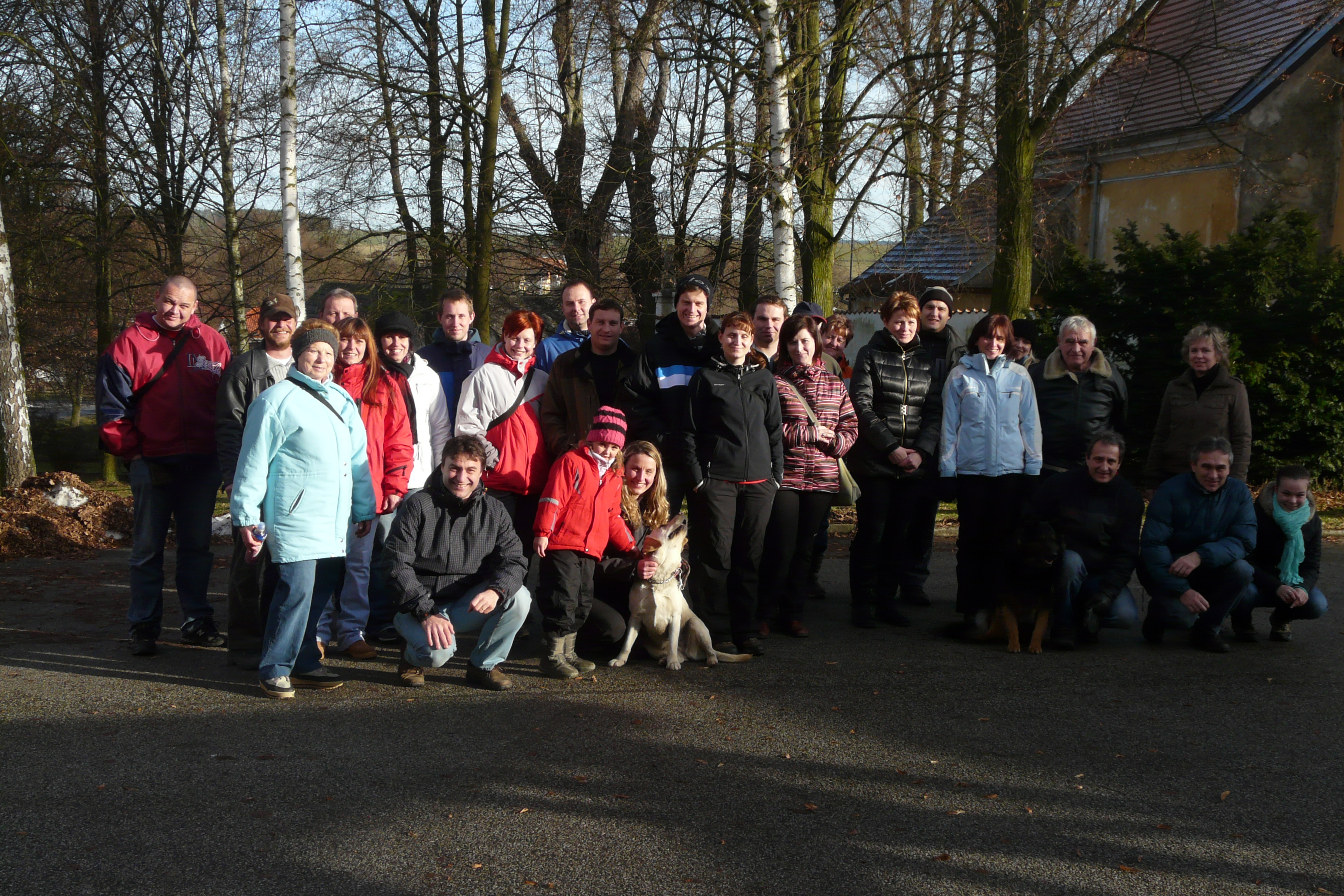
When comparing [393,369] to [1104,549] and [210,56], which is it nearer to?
[1104,549]

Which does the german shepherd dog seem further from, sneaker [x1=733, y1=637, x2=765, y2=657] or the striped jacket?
sneaker [x1=733, y1=637, x2=765, y2=657]

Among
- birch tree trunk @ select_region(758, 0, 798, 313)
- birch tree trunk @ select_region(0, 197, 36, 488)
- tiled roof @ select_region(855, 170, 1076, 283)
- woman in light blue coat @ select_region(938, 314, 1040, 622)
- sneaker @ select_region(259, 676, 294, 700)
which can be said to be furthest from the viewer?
tiled roof @ select_region(855, 170, 1076, 283)

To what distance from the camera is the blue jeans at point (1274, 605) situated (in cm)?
615

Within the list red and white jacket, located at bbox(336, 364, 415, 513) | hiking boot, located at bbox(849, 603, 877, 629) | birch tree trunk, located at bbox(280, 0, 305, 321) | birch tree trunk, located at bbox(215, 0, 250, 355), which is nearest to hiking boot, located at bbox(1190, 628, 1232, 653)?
hiking boot, located at bbox(849, 603, 877, 629)

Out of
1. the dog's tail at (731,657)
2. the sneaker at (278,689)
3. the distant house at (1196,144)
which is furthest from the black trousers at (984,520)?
the distant house at (1196,144)

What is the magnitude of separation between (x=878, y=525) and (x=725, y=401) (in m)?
1.53

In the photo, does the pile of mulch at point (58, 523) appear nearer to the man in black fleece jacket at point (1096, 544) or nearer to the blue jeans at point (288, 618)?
the blue jeans at point (288, 618)

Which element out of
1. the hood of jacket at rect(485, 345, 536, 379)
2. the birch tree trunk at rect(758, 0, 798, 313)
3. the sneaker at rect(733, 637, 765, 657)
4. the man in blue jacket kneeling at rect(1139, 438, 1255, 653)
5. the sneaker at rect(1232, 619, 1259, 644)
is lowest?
the sneaker at rect(733, 637, 765, 657)

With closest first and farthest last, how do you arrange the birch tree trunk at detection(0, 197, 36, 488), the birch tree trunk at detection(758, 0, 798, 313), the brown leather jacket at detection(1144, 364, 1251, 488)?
the brown leather jacket at detection(1144, 364, 1251, 488)
the birch tree trunk at detection(758, 0, 798, 313)
the birch tree trunk at detection(0, 197, 36, 488)

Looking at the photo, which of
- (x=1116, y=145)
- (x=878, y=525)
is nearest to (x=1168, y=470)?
(x=878, y=525)

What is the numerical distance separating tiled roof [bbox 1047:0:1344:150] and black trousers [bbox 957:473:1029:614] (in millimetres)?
11542

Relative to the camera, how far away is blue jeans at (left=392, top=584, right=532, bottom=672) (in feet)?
17.0

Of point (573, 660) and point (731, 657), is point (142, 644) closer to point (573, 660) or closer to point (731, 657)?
point (573, 660)

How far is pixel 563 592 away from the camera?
5.38m
